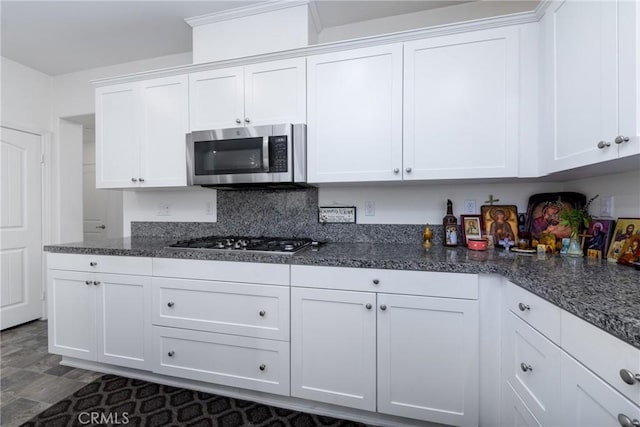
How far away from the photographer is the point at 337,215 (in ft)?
6.96

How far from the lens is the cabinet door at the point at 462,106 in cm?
154

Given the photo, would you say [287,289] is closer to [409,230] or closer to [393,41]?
[409,230]

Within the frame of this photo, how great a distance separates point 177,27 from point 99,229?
3.53 metres

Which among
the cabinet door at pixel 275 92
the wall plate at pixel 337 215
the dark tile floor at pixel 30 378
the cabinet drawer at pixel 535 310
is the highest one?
the cabinet door at pixel 275 92

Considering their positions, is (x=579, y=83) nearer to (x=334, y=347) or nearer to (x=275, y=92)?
(x=275, y=92)

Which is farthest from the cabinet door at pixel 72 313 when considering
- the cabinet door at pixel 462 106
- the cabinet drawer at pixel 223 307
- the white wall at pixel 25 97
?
the cabinet door at pixel 462 106

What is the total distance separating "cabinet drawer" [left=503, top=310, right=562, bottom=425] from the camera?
93cm

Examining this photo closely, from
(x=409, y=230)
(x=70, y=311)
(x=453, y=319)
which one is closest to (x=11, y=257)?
(x=70, y=311)

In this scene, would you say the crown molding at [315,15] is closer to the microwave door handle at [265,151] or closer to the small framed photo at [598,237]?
the microwave door handle at [265,151]

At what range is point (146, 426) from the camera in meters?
1.49

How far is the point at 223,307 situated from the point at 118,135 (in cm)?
163

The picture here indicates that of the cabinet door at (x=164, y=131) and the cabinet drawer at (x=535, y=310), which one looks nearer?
the cabinet drawer at (x=535, y=310)

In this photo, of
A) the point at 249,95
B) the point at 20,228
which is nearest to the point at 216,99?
the point at 249,95

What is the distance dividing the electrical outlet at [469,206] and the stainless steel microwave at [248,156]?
3.67 ft
